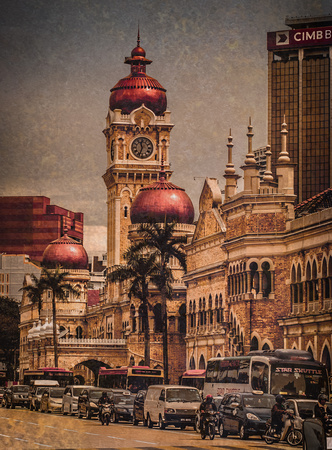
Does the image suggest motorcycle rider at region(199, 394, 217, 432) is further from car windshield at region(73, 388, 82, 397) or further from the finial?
the finial

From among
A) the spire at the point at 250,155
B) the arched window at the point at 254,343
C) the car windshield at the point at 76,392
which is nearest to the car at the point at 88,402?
the car windshield at the point at 76,392

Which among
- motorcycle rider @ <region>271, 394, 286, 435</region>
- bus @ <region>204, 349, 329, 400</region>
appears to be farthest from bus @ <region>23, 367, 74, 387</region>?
motorcycle rider @ <region>271, 394, 286, 435</region>

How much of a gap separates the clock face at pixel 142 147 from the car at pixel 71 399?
225 feet

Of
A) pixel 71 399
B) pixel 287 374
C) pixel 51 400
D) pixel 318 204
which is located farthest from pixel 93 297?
pixel 287 374

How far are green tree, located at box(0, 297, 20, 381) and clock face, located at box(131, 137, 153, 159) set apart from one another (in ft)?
142

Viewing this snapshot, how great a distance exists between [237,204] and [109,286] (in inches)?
2325

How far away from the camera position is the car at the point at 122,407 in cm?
5362

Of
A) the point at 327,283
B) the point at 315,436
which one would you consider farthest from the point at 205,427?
the point at 327,283

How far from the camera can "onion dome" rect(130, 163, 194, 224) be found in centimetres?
11481

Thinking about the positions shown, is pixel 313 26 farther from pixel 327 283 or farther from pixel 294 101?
pixel 327 283

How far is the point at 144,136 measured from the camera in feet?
422

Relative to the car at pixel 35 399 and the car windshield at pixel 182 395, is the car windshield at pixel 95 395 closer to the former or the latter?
the car windshield at pixel 182 395

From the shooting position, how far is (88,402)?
56156mm

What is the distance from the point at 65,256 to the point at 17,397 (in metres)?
69.3
